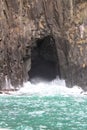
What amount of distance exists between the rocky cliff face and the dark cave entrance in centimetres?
76

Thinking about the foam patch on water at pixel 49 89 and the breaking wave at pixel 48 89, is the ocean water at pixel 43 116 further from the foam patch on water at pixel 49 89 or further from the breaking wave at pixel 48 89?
the foam patch on water at pixel 49 89

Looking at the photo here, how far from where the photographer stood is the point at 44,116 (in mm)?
28469

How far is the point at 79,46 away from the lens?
56.6 metres

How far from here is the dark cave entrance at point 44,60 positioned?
210ft

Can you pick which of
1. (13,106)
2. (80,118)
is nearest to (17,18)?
(13,106)

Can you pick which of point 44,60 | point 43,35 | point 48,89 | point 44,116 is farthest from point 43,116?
point 44,60

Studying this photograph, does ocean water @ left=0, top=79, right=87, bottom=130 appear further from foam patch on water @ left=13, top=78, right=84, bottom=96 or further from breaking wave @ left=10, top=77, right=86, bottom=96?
foam patch on water @ left=13, top=78, right=84, bottom=96

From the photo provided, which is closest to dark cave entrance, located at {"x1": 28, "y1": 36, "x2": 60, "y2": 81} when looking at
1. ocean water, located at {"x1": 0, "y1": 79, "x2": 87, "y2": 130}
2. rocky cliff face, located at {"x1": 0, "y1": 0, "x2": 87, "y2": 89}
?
rocky cliff face, located at {"x1": 0, "y1": 0, "x2": 87, "y2": 89}

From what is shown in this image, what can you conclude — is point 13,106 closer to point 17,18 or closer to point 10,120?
point 10,120

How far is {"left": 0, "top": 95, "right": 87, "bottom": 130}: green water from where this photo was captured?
965 inches

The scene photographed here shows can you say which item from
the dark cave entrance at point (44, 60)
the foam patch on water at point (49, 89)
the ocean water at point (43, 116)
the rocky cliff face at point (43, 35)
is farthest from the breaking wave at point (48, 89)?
the ocean water at point (43, 116)

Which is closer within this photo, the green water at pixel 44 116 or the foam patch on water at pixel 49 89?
the green water at pixel 44 116

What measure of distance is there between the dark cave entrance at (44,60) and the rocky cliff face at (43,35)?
2.51 feet

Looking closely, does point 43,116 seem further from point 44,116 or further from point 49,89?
point 49,89
